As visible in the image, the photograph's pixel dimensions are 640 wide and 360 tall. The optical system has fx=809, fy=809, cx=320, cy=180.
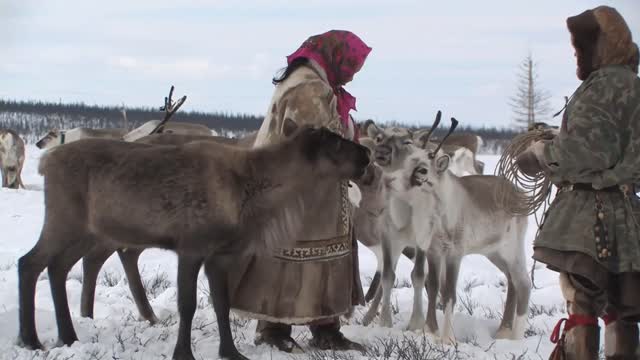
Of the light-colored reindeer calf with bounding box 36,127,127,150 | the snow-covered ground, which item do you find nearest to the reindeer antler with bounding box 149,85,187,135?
the snow-covered ground

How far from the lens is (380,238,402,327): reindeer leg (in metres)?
7.41

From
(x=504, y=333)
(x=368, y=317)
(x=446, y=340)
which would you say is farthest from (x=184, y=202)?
(x=504, y=333)

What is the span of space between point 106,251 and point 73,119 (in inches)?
2773

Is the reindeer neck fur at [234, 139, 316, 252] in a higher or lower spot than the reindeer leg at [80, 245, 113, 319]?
higher

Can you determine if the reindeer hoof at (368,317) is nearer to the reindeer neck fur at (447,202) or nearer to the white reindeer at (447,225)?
the white reindeer at (447,225)

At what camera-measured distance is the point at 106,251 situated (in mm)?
7023

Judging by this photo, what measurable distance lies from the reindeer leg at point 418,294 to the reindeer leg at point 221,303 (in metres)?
2.42

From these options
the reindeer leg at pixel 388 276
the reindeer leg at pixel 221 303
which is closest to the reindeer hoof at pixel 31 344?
the reindeer leg at pixel 221 303

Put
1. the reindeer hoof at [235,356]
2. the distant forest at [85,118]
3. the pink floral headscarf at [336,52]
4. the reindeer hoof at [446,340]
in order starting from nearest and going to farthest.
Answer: the reindeer hoof at [235,356] → the pink floral headscarf at [336,52] → the reindeer hoof at [446,340] → the distant forest at [85,118]

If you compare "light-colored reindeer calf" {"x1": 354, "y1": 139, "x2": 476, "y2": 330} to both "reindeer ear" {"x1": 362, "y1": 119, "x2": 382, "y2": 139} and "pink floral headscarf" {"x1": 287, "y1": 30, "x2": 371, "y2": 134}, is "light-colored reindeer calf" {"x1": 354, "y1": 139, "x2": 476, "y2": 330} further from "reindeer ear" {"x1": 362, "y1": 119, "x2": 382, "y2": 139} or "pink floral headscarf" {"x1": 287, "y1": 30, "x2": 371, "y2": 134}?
"pink floral headscarf" {"x1": 287, "y1": 30, "x2": 371, "y2": 134}

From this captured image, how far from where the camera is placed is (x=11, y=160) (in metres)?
23.4

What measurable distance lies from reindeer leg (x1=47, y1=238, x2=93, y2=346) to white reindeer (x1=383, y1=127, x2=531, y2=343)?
2.80 m

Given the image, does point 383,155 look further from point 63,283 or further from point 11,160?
point 11,160

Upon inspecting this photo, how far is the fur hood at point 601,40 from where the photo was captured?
4301 mm
